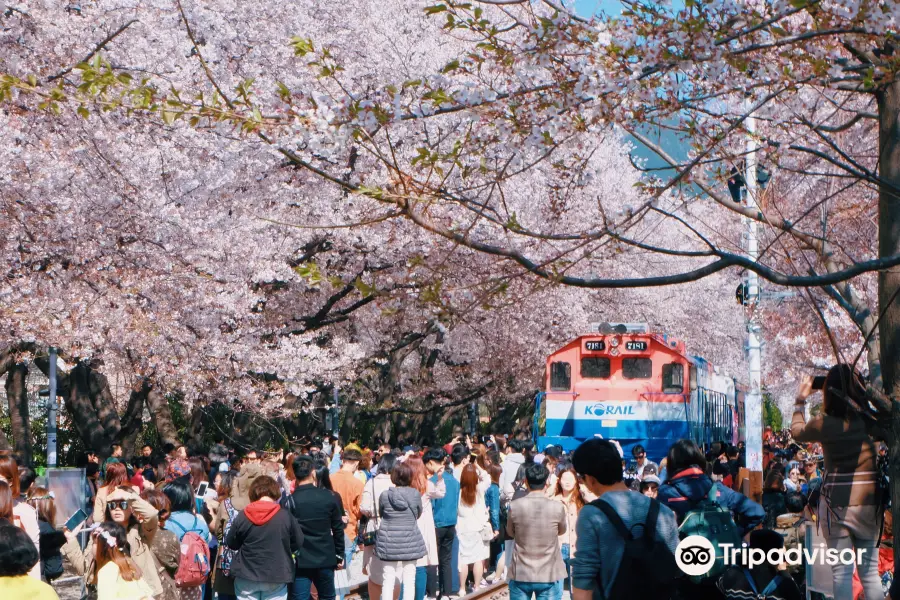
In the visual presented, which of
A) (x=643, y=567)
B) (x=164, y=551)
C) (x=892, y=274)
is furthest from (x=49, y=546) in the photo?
(x=892, y=274)

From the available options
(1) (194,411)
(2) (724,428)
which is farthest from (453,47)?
(2) (724,428)

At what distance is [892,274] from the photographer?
595cm

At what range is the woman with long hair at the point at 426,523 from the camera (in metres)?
10.8

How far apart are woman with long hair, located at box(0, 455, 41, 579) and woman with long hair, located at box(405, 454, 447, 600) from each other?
385cm

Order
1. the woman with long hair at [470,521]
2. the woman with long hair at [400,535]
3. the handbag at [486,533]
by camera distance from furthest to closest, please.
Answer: the handbag at [486,533], the woman with long hair at [470,521], the woman with long hair at [400,535]

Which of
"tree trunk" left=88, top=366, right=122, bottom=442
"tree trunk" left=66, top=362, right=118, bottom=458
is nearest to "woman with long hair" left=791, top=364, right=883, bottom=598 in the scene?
"tree trunk" left=66, top=362, right=118, bottom=458

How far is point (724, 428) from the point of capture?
91.8 feet

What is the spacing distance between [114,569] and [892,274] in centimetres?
525

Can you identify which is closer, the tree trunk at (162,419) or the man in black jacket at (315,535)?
the man in black jacket at (315,535)

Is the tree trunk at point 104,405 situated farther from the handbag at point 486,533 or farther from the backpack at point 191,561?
the backpack at point 191,561

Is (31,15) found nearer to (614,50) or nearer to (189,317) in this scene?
(189,317)

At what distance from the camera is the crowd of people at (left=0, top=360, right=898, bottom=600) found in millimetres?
5188

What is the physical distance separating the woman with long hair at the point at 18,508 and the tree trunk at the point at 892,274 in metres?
5.45

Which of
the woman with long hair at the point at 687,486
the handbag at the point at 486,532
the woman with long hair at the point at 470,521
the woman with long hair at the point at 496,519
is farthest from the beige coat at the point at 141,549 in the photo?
the woman with long hair at the point at 496,519
